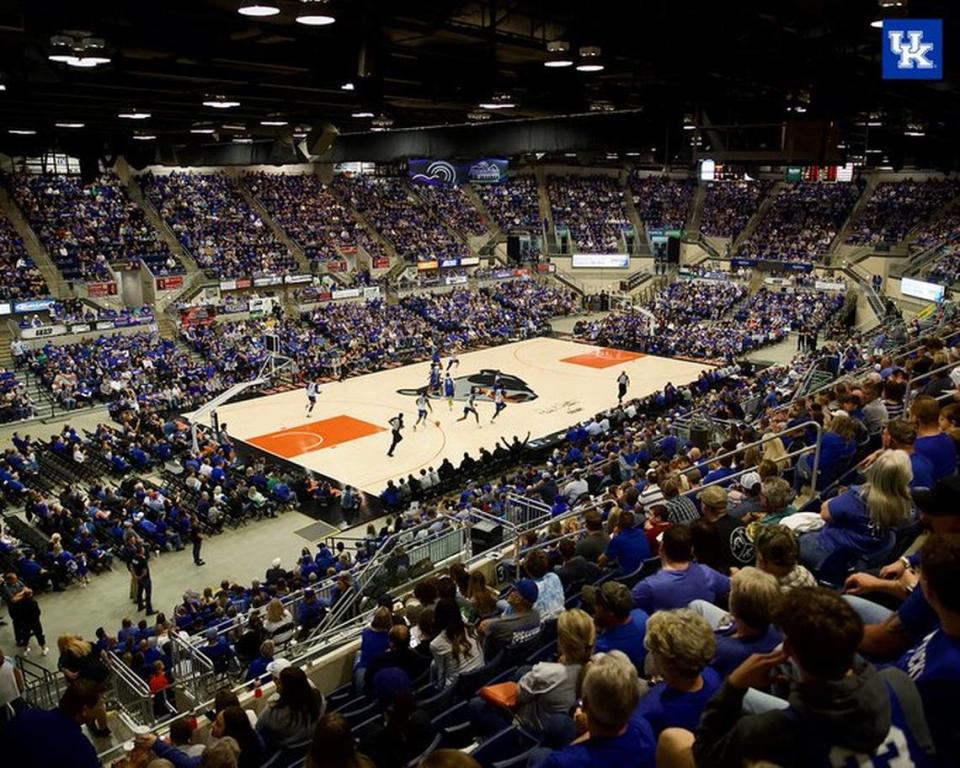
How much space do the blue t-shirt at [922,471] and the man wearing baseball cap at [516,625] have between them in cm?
274

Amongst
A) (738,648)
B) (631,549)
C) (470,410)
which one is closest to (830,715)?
(738,648)

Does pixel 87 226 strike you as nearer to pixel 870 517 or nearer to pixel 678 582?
pixel 678 582

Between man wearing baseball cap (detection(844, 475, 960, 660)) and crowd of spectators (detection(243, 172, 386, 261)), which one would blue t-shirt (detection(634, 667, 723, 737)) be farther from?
crowd of spectators (detection(243, 172, 386, 261))

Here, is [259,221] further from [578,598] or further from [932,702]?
[932,702]

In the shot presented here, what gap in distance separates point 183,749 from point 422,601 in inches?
84.3

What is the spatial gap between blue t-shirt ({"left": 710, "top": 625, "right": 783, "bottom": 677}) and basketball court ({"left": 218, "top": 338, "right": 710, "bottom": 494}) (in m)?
A: 19.1

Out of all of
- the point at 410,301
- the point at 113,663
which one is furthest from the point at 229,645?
the point at 410,301

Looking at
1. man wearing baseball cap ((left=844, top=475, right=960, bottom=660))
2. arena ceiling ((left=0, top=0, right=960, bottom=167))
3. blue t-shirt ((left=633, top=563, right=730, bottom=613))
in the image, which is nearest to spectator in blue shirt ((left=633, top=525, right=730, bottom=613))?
blue t-shirt ((left=633, top=563, right=730, bottom=613))

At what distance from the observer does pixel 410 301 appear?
46031 mm

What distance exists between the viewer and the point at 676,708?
3.42m

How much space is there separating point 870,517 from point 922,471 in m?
0.78

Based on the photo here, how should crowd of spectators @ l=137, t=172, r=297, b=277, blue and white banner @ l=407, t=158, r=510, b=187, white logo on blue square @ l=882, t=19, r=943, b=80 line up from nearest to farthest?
white logo on blue square @ l=882, t=19, r=943, b=80 → blue and white banner @ l=407, t=158, r=510, b=187 → crowd of spectators @ l=137, t=172, r=297, b=277

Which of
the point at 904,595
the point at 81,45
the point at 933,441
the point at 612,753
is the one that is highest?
the point at 81,45

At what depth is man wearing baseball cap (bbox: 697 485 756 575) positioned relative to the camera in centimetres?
575
